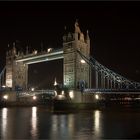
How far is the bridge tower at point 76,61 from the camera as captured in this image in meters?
52.4

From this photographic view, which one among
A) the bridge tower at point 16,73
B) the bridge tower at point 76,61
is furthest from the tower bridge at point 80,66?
the bridge tower at point 16,73

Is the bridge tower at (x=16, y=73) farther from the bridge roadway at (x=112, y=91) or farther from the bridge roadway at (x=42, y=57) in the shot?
the bridge roadway at (x=112, y=91)

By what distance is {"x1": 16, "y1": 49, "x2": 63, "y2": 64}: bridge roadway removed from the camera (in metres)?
58.0

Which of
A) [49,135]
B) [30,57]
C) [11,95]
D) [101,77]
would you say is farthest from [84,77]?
[49,135]

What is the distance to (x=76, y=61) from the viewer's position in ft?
173

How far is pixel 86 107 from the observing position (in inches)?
1949

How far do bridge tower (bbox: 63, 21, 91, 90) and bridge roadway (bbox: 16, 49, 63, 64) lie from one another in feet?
8.57

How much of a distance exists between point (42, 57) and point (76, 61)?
10.2 metres

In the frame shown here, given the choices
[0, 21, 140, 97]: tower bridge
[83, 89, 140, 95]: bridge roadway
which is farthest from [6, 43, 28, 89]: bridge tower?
[83, 89, 140, 95]: bridge roadway

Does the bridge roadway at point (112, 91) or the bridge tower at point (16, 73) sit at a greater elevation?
the bridge tower at point (16, 73)

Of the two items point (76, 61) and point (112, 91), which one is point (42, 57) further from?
point (112, 91)

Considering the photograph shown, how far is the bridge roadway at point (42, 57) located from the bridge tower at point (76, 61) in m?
2.61

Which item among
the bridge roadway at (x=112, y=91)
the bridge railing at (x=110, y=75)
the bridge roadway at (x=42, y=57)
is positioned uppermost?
the bridge roadway at (x=42, y=57)

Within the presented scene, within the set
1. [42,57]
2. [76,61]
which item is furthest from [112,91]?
[42,57]
